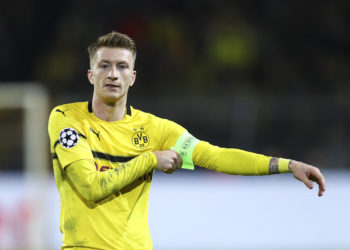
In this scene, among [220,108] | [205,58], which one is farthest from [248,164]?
[205,58]

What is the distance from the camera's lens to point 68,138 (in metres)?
3.25

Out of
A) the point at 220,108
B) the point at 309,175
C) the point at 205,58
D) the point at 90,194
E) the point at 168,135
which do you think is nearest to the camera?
the point at 90,194

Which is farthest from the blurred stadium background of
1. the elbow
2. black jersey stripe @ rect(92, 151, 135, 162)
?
the elbow

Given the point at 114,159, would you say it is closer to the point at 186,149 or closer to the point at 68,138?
the point at 68,138

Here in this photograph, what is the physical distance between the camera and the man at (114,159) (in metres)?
3.21

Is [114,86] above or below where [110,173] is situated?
above

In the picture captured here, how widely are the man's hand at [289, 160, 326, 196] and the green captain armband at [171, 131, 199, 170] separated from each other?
57cm

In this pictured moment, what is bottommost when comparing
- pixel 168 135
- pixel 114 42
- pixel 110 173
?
pixel 110 173

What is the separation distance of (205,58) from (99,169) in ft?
24.3

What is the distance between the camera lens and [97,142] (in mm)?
3387

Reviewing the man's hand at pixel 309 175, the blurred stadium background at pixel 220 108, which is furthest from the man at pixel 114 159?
the blurred stadium background at pixel 220 108

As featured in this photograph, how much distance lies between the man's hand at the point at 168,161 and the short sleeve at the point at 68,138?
0.34 meters

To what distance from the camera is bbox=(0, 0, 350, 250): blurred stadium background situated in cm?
835

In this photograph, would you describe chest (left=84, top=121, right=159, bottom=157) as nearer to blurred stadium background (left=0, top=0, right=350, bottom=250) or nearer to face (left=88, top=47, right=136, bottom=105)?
face (left=88, top=47, right=136, bottom=105)
